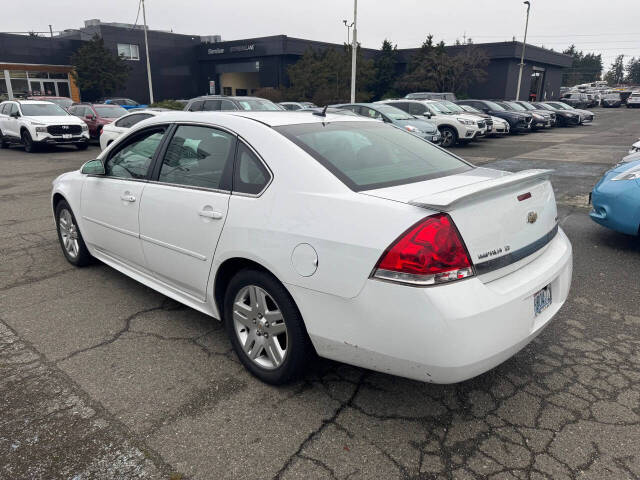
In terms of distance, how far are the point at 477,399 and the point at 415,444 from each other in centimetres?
57

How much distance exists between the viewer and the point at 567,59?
5903 centimetres

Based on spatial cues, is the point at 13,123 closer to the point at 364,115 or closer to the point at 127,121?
the point at 127,121

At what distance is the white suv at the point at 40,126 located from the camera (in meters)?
15.8

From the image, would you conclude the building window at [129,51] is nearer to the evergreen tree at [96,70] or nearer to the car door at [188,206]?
the evergreen tree at [96,70]

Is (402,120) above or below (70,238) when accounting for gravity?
above

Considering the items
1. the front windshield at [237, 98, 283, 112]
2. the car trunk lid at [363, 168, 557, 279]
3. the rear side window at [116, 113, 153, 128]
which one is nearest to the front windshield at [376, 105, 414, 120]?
the front windshield at [237, 98, 283, 112]

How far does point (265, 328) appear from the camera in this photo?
288 centimetres

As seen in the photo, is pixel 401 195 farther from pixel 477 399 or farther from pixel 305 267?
pixel 477 399

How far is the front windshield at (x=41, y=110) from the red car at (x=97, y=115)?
1.08 m

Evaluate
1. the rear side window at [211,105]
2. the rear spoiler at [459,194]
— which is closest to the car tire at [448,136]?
the rear side window at [211,105]

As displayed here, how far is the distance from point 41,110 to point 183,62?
34348 millimetres

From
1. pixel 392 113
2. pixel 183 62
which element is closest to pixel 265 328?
pixel 392 113

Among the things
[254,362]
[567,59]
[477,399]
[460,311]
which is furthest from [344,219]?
[567,59]

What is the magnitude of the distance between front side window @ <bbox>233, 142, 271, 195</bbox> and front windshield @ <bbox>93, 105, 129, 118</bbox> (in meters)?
16.6
